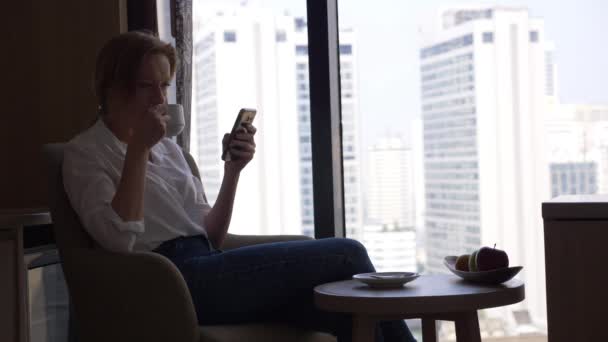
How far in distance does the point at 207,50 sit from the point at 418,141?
158 cm

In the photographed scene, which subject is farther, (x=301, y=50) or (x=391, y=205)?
(x=391, y=205)

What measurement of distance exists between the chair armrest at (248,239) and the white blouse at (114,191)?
197 millimetres

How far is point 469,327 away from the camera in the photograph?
5.67ft

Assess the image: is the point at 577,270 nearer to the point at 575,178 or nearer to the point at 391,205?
the point at 575,178

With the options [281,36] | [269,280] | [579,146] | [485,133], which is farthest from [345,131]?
[485,133]

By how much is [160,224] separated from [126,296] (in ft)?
0.81

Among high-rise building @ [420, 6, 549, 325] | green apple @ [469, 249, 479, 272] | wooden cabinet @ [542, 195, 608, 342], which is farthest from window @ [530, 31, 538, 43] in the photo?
wooden cabinet @ [542, 195, 608, 342]

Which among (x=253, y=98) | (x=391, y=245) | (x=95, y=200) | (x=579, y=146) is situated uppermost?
(x=253, y=98)

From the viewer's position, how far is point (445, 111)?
184 inches

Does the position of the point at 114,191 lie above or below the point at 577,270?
above

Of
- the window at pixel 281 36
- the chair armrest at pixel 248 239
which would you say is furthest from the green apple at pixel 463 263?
the window at pixel 281 36

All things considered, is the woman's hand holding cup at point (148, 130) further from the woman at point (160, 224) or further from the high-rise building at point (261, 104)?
the high-rise building at point (261, 104)

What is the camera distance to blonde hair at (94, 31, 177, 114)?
1954mm

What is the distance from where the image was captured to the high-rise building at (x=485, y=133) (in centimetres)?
415
